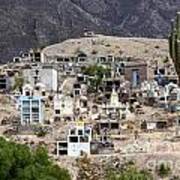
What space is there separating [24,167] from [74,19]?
303 feet

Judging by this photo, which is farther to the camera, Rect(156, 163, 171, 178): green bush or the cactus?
Rect(156, 163, 171, 178): green bush

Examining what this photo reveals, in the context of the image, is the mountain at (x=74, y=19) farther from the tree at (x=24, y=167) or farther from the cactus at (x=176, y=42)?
the cactus at (x=176, y=42)

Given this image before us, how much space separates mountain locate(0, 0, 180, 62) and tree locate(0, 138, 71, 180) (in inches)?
3109

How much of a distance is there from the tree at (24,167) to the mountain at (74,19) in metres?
79.0

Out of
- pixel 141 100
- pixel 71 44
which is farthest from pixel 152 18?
pixel 141 100

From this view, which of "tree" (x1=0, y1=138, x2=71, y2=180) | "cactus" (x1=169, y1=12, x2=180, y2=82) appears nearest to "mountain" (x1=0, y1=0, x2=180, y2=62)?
"tree" (x1=0, y1=138, x2=71, y2=180)

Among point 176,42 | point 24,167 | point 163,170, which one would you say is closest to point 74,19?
point 163,170

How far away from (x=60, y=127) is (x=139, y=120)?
4309mm

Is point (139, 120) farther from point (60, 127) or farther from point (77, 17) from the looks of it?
point (77, 17)

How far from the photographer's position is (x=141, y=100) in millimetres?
61219

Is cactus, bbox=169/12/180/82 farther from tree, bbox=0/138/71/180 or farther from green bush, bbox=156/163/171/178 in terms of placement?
green bush, bbox=156/163/171/178

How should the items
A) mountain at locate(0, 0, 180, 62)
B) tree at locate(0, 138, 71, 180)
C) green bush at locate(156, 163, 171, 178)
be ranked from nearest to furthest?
1. tree at locate(0, 138, 71, 180)
2. green bush at locate(156, 163, 171, 178)
3. mountain at locate(0, 0, 180, 62)

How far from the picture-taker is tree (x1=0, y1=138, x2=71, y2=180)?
94.7 feet

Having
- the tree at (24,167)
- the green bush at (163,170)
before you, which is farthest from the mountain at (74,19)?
the tree at (24,167)
